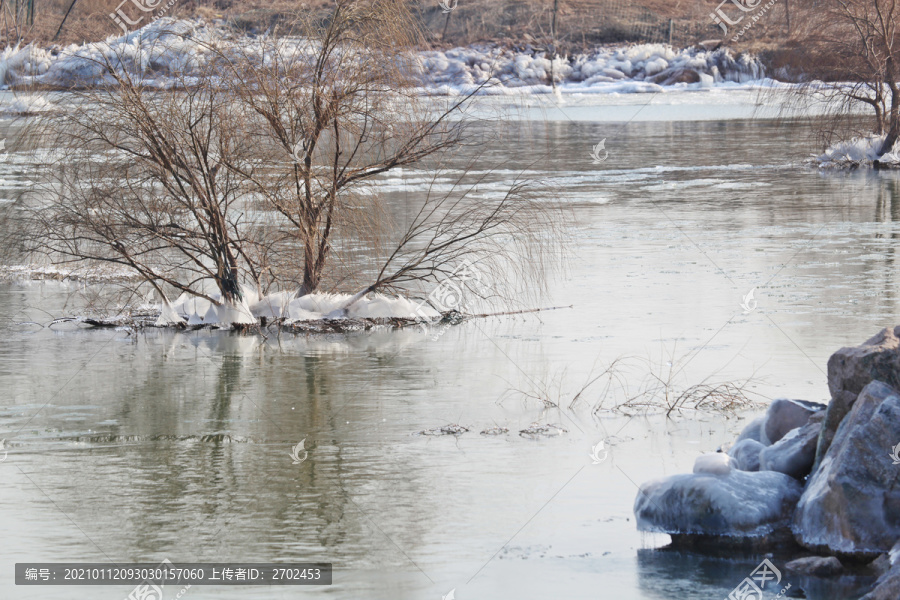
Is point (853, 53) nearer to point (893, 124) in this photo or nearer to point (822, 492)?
point (893, 124)

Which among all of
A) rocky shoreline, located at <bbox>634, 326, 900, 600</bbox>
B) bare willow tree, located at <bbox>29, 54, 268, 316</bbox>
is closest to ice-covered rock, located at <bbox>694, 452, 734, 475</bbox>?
rocky shoreline, located at <bbox>634, 326, 900, 600</bbox>

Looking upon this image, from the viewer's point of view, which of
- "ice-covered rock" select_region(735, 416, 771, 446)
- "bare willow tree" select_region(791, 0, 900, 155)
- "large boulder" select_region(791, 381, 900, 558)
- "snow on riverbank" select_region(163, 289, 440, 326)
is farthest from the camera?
"bare willow tree" select_region(791, 0, 900, 155)

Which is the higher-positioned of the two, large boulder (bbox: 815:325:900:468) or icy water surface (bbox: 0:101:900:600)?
large boulder (bbox: 815:325:900:468)

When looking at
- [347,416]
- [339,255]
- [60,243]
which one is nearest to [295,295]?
[339,255]

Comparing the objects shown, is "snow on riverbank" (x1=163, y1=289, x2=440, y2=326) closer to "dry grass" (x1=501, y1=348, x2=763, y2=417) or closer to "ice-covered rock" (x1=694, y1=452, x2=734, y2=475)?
"dry grass" (x1=501, y1=348, x2=763, y2=417)

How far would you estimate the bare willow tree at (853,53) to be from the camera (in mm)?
28656

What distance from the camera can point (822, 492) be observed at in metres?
6.96

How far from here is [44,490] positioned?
801cm

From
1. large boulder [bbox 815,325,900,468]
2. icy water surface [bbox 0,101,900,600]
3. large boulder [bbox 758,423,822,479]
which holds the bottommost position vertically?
icy water surface [bbox 0,101,900,600]

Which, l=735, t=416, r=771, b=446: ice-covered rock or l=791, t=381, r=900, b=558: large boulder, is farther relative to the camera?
l=735, t=416, r=771, b=446: ice-covered rock

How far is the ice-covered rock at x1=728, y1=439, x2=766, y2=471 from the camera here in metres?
7.80

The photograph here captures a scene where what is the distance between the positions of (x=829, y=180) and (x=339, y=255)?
1577cm

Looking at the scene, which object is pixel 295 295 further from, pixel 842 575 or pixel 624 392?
pixel 842 575

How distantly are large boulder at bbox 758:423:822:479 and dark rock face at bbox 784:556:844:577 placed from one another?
37.5 inches
